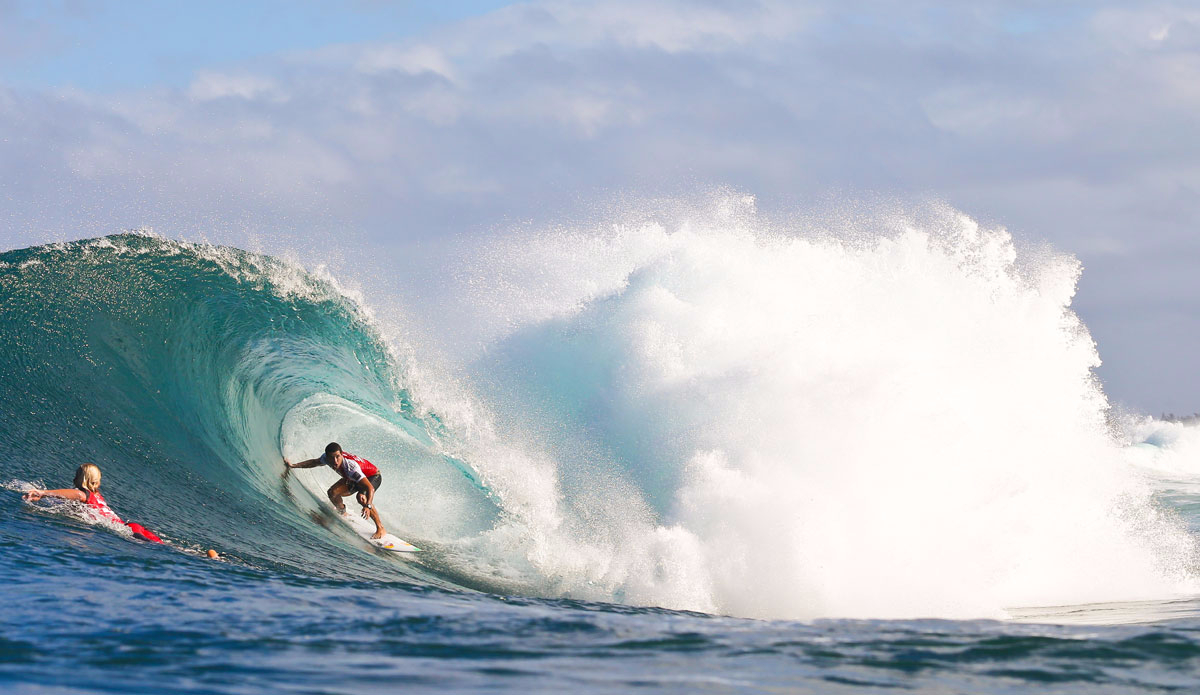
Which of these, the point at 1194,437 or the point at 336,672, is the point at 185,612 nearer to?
the point at 336,672

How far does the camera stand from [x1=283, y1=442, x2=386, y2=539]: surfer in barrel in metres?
10.5

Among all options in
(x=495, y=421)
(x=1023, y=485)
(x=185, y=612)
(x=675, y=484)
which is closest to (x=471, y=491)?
(x=495, y=421)

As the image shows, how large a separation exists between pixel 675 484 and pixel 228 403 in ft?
17.7

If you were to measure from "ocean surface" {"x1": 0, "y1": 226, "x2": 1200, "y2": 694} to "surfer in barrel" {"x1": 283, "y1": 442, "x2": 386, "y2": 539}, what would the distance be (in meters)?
0.31

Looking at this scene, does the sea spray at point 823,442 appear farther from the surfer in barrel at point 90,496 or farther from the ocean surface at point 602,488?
the surfer in barrel at point 90,496

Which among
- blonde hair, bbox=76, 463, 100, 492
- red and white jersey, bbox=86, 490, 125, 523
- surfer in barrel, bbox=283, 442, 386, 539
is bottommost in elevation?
red and white jersey, bbox=86, 490, 125, 523

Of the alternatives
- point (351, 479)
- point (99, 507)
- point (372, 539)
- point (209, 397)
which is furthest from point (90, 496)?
point (209, 397)

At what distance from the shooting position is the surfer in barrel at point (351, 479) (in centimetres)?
1054

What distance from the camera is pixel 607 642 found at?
4539 millimetres

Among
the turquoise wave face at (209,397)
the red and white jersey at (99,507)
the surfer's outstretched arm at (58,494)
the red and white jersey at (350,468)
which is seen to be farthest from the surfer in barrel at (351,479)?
the surfer's outstretched arm at (58,494)

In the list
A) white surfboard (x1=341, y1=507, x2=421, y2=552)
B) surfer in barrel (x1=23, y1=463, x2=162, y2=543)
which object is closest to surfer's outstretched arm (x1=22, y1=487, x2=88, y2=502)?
surfer in barrel (x1=23, y1=463, x2=162, y2=543)

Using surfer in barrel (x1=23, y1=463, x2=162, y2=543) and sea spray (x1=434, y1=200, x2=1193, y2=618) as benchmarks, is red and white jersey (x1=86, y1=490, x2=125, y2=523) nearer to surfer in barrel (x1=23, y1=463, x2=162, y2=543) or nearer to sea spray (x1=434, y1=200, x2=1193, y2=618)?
surfer in barrel (x1=23, y1=463, x2=162, y2=543)

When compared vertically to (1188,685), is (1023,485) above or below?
above

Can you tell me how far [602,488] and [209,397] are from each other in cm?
477
